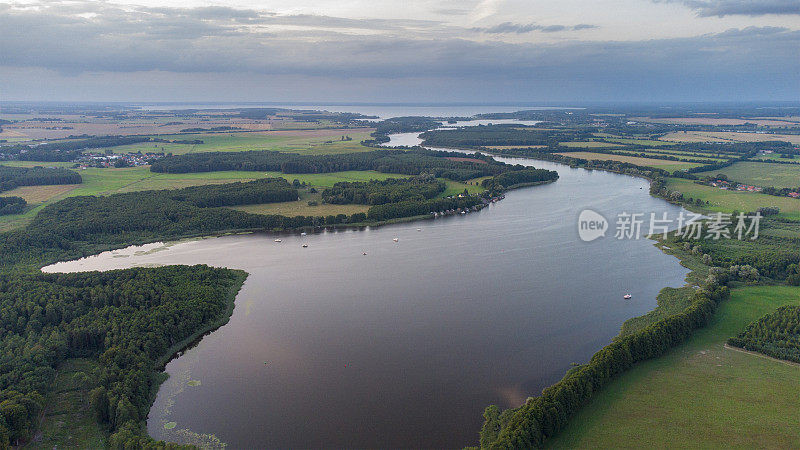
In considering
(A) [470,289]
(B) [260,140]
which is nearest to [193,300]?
(A) [470,289]

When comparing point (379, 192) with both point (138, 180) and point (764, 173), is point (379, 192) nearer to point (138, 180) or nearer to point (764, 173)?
point (138, 180)

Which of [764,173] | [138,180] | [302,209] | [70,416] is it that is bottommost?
[70,416]

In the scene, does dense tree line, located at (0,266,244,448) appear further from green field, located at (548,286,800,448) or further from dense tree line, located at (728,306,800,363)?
dense tree line, located at (728,306,800,363)

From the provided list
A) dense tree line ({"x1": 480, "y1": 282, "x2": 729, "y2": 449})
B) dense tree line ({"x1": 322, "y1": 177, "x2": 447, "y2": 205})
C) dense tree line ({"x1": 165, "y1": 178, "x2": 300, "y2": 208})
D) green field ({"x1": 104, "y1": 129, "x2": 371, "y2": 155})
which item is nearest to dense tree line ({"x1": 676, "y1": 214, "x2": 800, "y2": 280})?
dense tree line ({"x1": 480, "y1": 282, "x2": 729, "y2": 449})

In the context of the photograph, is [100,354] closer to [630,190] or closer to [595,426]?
[595,426]

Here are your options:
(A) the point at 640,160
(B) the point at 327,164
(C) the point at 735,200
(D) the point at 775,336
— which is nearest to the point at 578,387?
(D) the point at 775,336

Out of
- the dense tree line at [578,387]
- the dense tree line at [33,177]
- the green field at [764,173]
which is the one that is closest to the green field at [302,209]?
the dense tree line at [33,177]
